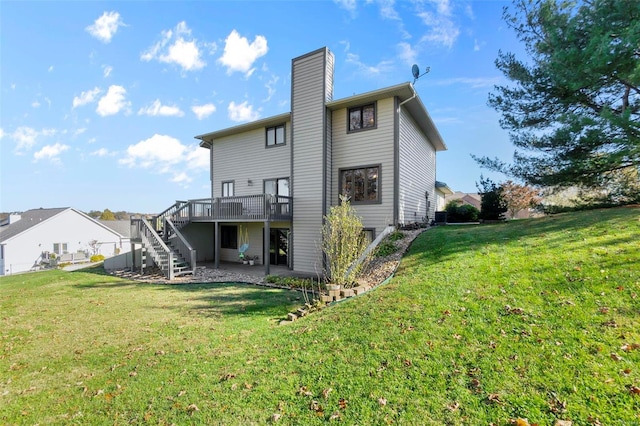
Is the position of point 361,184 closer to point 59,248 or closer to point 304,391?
point 304,391

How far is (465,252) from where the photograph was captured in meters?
7.71

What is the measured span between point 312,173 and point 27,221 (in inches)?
1588

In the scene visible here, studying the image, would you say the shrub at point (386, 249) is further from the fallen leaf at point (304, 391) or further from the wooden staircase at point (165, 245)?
the wooden staircase at point (165, 245)

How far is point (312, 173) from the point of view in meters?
13.1

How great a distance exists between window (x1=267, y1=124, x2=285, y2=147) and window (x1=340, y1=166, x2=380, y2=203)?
13.3 ft

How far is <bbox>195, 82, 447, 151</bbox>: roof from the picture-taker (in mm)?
11195

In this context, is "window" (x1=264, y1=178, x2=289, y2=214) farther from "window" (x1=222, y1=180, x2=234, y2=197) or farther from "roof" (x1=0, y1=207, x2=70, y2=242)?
"roof" (x1=0, y1=207, x2=70, y2=242)

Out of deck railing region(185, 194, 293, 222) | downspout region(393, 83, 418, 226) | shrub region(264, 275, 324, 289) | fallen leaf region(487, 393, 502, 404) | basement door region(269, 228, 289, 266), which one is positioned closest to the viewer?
fallen leaf region(487, 393, 502, 404)

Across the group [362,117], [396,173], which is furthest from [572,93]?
[362,117]

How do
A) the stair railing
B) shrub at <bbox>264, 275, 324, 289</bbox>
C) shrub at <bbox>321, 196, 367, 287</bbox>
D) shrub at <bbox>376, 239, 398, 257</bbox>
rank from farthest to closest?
1. the stair railing
2. shrub at <bbox>264, 275, 324, 289</bbox>
3. shrub at <bbox>376, 239, 398, 257</bbox>
4. shrub at <bbox>321, 196, 367, 287</bbox>

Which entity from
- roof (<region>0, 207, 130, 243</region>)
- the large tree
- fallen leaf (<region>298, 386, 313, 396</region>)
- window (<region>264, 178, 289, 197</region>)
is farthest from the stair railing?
roof (<region>0, 207, 130, 243</region>)

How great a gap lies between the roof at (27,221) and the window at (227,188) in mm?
30197

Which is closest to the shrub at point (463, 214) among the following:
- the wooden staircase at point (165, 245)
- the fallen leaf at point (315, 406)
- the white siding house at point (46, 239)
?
the wooden staircase at point (165, 245)

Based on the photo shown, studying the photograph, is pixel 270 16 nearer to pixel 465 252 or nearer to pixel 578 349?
pixel 465 252
